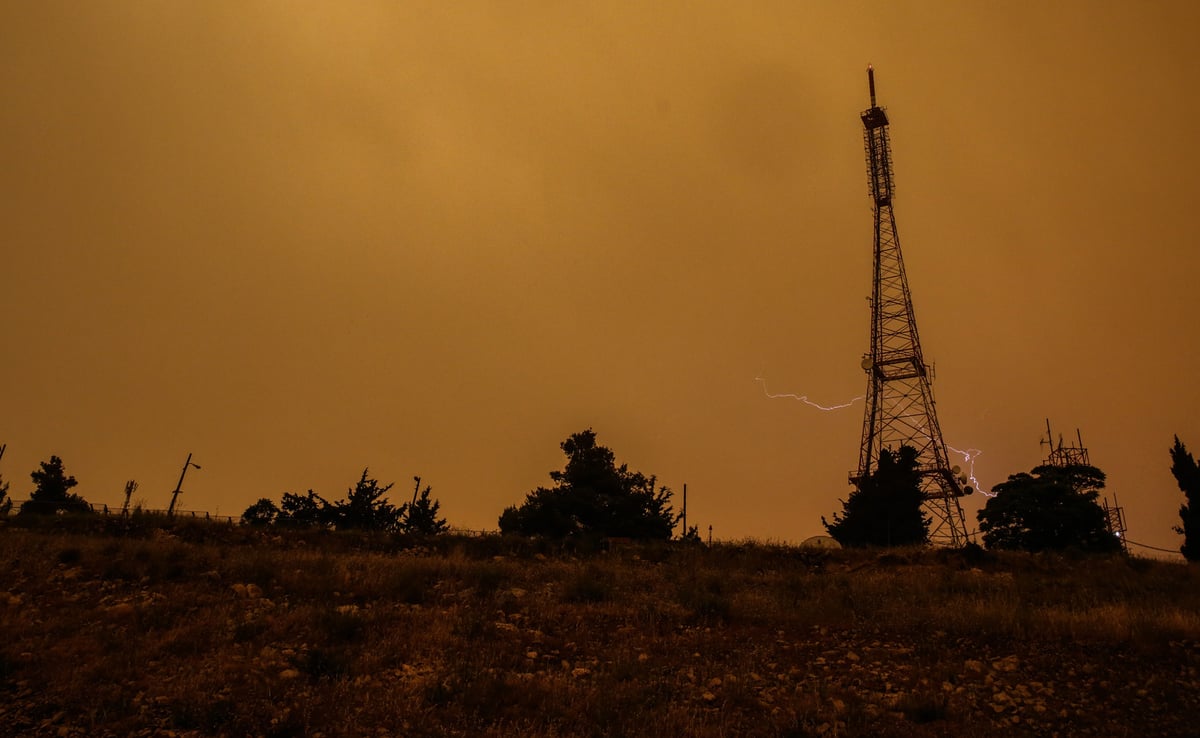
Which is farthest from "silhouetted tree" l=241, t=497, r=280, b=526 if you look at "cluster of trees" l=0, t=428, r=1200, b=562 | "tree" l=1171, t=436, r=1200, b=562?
"tree" l=1171, t=436, r=1200, b=562

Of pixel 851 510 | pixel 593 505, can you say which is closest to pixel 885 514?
pixel 851 510

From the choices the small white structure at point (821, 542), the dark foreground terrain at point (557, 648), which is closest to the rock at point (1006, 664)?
the dark foreground terrain at point (557, 648)

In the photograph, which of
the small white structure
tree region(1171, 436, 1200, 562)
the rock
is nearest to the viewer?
the rock

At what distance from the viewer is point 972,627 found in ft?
41.7

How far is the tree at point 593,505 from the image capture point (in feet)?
96.2

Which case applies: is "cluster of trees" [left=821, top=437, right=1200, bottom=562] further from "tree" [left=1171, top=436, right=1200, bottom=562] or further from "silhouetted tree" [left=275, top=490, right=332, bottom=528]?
"silhouetted tree" [left=275, top=490, right=332, bottom=528]

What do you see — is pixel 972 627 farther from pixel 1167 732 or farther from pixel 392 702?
pixel 392 702

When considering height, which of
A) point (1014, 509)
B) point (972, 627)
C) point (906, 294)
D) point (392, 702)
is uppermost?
point (906, 294)

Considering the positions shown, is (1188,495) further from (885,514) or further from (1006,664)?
(1006,664)

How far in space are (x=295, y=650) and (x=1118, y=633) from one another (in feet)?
41.7

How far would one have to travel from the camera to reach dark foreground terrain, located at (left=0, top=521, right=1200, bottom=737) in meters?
9.39

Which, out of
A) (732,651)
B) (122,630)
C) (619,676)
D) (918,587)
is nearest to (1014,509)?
(918,587)

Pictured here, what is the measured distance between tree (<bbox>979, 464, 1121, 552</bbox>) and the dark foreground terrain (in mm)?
10154

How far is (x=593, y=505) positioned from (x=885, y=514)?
1185 centimetres
